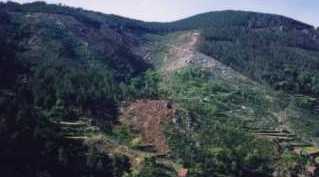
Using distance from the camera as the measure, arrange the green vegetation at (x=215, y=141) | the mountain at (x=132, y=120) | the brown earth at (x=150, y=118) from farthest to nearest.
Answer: the brown earth at (x=150, y=118), the green vegetation at (x=215, y=141), the mountain at (x=132, y=120)

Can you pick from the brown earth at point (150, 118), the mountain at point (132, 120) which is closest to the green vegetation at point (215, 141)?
the mountain at point (132, 120)

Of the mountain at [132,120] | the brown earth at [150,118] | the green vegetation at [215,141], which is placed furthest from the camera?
the brown earth at [150,118]

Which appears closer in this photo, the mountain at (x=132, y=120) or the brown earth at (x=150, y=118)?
the mountain at (x=132, y=120)

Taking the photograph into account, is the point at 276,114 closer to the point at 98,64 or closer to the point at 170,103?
the point at 170,103

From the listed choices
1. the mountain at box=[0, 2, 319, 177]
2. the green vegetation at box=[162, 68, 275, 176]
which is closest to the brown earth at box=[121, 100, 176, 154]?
the mountain at box=[0, 2, 319, 177]

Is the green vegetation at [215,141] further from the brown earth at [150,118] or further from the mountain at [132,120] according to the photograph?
the brown earth at [150,118]

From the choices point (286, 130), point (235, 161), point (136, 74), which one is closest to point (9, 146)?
point (235, 161)

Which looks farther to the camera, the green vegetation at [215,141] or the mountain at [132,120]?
the green vegetation at [215,141]

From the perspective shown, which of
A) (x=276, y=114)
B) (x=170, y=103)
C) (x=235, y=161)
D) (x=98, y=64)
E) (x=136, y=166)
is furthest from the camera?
(x=98, y=64)

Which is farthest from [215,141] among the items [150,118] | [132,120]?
[132,120]
